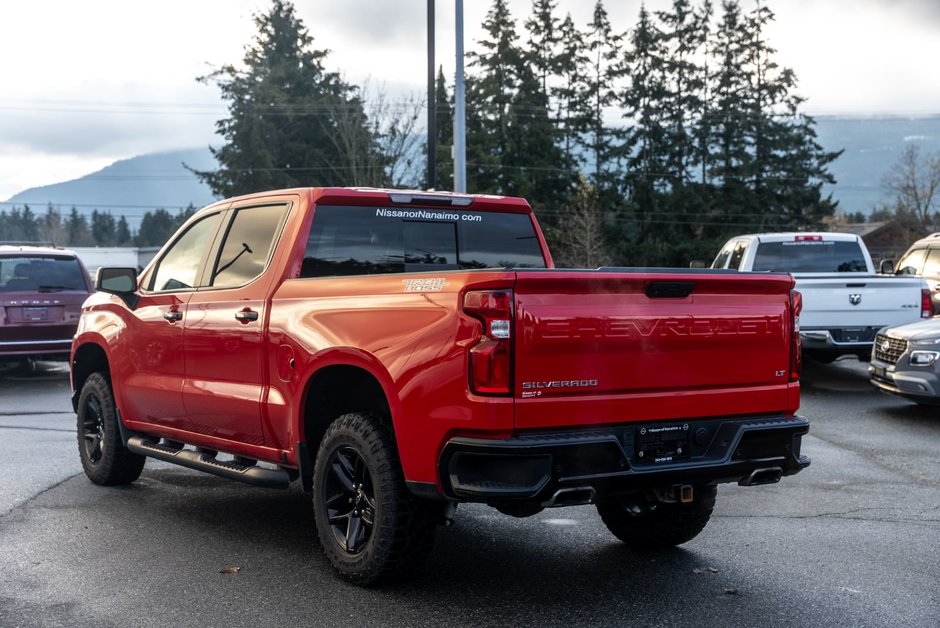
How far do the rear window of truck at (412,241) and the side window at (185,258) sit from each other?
1.08m

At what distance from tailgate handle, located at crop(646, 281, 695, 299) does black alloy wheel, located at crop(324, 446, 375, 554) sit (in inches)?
62.3

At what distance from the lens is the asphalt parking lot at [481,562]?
4777mm

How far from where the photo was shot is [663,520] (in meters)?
5.86

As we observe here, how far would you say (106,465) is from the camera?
7.59 metres

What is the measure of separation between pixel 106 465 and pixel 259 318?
252 centimetres

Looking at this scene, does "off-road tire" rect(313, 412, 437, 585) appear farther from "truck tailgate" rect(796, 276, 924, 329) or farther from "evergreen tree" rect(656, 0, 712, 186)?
"evergreen tree" rect(656, 0, 712, 186)

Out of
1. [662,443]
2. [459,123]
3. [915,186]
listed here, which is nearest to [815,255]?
[459,123]

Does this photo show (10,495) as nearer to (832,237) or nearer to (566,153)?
(832,237)

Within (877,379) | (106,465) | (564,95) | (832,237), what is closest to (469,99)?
(564,95)

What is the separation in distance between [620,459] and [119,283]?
13.5ft

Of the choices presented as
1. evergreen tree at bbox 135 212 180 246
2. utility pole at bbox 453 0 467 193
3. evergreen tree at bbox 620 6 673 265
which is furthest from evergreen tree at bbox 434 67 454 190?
evergreen tree at bbox 135 212 180 246

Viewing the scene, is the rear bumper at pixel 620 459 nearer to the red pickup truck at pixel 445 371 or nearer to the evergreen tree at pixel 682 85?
the red pickup truck at pixel 445 371

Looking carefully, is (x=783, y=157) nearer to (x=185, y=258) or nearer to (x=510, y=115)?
(x=510, y=115)

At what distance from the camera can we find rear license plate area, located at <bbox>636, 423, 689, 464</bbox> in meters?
4.71
